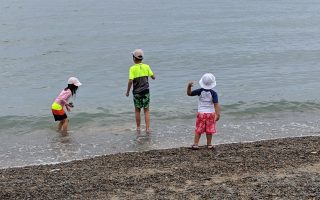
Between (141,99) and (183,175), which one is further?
(141,99)

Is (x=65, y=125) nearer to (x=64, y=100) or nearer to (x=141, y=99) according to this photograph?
(x=64, y=100)

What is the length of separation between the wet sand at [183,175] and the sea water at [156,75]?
1474mm

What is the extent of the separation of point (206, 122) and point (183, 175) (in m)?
2.09

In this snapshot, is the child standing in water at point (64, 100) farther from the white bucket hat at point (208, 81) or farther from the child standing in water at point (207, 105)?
the white bucket hat at point (208, 81)

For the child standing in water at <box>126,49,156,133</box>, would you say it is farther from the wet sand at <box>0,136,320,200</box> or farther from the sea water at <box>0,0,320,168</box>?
the wet sand at <box>0,136,320,200</box>

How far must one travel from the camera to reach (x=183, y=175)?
7738 millimetres

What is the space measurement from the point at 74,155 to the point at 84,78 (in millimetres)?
9164

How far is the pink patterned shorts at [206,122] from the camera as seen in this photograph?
9.58 m

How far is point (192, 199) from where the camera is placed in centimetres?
664

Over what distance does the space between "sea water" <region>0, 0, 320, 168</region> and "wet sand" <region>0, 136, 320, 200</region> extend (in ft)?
4.84

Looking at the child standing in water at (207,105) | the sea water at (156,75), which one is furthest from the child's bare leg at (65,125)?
the child standing in water at (207,105)

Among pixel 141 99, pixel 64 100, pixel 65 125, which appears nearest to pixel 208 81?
pixel 141 99

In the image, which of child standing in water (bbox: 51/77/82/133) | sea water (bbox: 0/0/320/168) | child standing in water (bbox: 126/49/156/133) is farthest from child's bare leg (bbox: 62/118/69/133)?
child standing in water (bbox: 126/49/156/133)

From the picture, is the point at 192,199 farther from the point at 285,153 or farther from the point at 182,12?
the point at 182,12
